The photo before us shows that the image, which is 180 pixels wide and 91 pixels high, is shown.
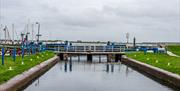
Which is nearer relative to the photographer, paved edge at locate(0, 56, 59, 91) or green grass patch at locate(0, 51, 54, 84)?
paved edge at locate(0, 56, 59, 91)

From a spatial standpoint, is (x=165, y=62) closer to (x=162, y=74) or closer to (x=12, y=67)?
(x=162, y=74)

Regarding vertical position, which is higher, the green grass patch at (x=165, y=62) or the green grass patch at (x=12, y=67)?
the green grass patch at (x=12, y=67)

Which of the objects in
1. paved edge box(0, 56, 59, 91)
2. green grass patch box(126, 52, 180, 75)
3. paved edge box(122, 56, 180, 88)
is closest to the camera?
paved edge box(0, 56, 59, 91)

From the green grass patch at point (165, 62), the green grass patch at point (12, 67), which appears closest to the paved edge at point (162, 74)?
the green grass patch at point (165, 62)

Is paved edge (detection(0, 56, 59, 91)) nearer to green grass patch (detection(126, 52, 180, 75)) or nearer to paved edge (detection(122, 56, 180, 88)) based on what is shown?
paved edge (detection(122, 56, 180, 88))

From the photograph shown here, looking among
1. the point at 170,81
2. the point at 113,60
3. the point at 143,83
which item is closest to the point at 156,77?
the point at 143,83

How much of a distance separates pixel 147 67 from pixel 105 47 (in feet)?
90.2

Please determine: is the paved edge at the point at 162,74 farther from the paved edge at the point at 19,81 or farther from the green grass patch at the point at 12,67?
the green grass patch at the point at 12,67

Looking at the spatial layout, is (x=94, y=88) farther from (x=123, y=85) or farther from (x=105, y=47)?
(x=105, y=47)

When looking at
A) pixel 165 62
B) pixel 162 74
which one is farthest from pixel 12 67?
pixel 165 62

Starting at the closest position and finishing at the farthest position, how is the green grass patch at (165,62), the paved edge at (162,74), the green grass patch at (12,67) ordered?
the green grass patch at (12,67) → the paved edge at (162,74) → the green grass patch at (165,62)

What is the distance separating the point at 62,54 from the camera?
205 feet

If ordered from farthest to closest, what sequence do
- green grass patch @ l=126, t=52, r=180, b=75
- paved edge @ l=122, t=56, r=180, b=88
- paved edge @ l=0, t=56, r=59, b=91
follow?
green grass patch @ l=126, t=52, r=180, b=75, paved edge @ l=122, t=56, r=180, b=88, paved edge @ l=0, t=56, r=59, b=91

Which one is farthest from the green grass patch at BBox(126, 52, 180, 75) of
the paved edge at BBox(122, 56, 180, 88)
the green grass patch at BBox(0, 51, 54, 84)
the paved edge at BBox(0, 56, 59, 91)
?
the green grass patch at BBox(0, 51, 54, 84)
